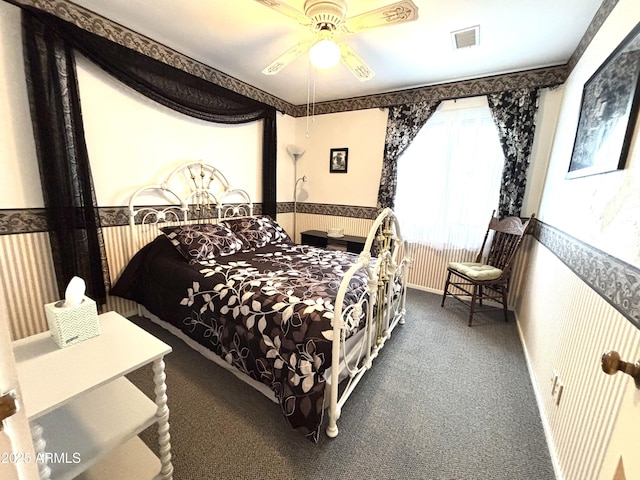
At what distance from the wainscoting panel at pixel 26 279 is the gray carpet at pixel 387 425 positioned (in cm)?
94

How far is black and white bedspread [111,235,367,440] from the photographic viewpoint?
1401 mm

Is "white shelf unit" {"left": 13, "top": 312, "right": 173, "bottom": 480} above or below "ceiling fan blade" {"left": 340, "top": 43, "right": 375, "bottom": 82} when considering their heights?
below

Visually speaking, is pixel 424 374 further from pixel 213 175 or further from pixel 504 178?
pixel 213 175

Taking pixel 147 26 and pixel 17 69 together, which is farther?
pixel 147 26

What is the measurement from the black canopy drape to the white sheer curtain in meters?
2.77

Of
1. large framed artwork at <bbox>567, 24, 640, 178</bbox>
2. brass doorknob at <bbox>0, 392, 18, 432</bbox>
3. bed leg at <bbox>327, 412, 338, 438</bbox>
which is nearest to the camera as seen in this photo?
brass doorknob at <bbox>0, 392, 18, 432</bbox>

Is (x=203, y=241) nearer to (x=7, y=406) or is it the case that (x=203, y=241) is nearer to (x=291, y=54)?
(x=291, y=54)

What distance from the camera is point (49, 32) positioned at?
6.12 ft

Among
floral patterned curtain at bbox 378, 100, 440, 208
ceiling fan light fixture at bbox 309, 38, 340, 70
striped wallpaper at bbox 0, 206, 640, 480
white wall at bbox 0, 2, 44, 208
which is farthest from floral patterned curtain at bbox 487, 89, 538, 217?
white wall at bbox 0, 2, 44, 208

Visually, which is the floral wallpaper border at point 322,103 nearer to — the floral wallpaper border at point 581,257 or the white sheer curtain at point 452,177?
the white sheer curtain at point 452,177

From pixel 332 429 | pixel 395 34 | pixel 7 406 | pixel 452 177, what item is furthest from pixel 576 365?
pixel 395 34

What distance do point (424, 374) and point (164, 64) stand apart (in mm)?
3425

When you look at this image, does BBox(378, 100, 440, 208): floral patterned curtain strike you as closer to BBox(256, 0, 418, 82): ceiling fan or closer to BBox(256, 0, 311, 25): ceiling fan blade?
BBox(256, 0, 418, 82): ceiling fan

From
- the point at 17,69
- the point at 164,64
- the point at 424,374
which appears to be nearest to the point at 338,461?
the point at 424,374
